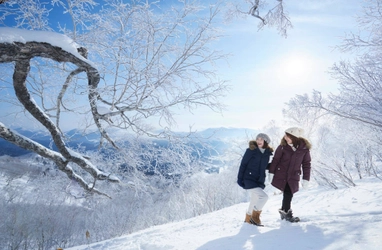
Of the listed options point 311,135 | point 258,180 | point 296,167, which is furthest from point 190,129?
point 311,135

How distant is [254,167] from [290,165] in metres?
0.57

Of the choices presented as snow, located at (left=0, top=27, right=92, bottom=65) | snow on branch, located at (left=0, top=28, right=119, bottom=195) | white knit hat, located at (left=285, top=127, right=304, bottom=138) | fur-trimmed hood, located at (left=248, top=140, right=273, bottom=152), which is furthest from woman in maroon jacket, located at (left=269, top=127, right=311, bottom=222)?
snow, located at (left=0, top=27, right=92, bottom=65)

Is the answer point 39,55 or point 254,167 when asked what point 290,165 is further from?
point 39,55

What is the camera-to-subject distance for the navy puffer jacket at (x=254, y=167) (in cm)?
329

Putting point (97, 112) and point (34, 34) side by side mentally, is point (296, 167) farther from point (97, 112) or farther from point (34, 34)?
point (34, 34)

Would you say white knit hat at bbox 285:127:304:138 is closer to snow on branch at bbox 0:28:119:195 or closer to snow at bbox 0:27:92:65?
snow on branch at bbox 0:28:119:195

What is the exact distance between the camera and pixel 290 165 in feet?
10.6

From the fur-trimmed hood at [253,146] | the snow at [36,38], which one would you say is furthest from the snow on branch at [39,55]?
the fur-trimmed hood at [253,146]

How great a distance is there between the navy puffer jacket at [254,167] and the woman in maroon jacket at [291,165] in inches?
9.2

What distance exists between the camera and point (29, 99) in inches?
107

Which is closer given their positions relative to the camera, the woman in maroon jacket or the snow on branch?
the snow on branch

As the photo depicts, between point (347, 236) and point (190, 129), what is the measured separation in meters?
2.66

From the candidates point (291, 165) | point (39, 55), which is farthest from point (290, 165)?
point (39, 55)

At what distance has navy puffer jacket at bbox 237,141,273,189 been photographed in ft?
10.8
